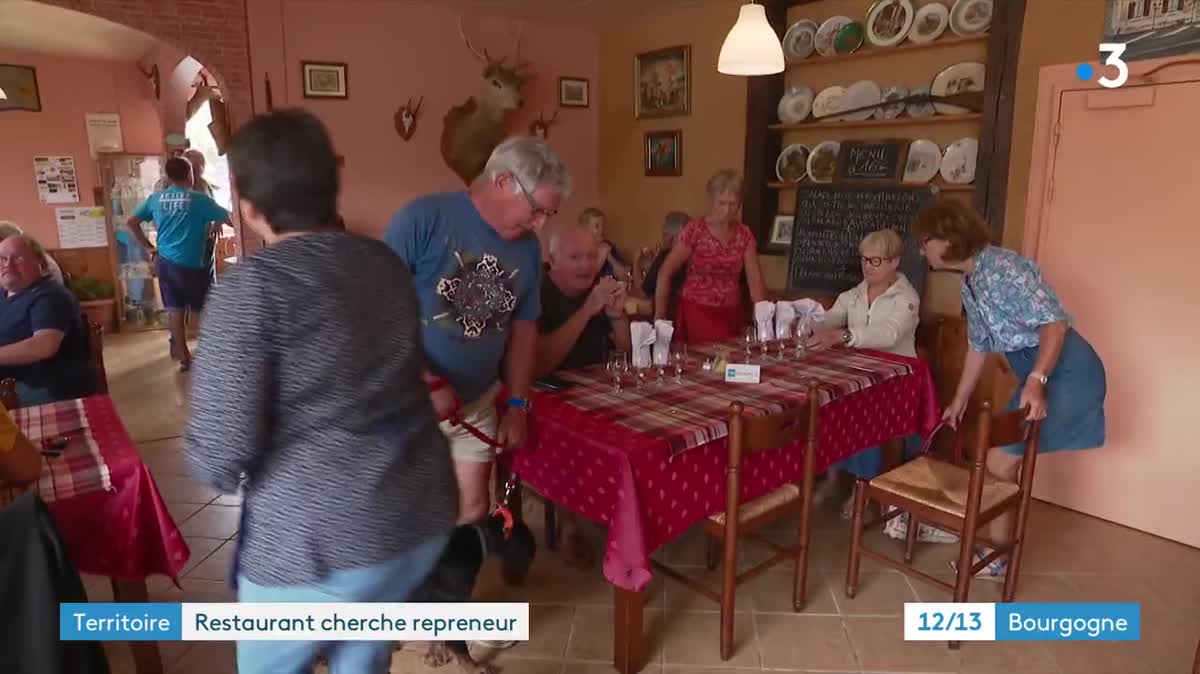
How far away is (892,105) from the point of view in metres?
3.62

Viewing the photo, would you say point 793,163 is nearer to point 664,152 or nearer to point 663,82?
point 664,152

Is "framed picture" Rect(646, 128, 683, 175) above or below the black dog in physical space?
above

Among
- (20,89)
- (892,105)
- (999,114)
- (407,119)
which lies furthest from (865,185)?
(20,89)

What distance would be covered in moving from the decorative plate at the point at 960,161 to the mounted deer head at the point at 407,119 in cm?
300

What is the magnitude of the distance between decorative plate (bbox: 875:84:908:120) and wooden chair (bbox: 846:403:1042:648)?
192cm

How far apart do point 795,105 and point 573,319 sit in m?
2.38

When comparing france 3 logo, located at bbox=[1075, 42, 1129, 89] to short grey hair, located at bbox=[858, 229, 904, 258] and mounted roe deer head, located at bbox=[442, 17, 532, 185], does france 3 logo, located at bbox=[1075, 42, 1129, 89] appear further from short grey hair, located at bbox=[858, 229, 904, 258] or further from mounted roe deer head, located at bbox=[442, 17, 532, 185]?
mounted roe deer head, located at bbox=[442, 17, 532, 185]

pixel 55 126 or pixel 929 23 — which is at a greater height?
pixel 929 23

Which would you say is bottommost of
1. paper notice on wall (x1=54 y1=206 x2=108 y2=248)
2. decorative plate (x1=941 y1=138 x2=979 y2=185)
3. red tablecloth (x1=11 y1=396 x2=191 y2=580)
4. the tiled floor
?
the tiled floor

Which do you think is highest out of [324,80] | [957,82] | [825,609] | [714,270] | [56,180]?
[324,80]

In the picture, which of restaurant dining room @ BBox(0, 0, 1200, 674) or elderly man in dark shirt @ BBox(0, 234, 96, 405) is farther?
elderly man in dark shirt @ BBox(0, 234, 96, 405)

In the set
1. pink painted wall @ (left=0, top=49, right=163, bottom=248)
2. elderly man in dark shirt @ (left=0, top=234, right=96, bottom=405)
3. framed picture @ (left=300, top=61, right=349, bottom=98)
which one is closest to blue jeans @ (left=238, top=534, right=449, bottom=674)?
elderly man in dark shirt @ (left=0, top=234, right=96, bottom=405)

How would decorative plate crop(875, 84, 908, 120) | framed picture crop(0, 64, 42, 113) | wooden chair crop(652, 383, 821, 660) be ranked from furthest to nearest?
framed picture crop(0, 64, 42, 113)
decorative plate crop(875, 84, 908, 120)
wooden chair crop(652, 383, 821, 660)

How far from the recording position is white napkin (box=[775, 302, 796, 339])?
2.72m
